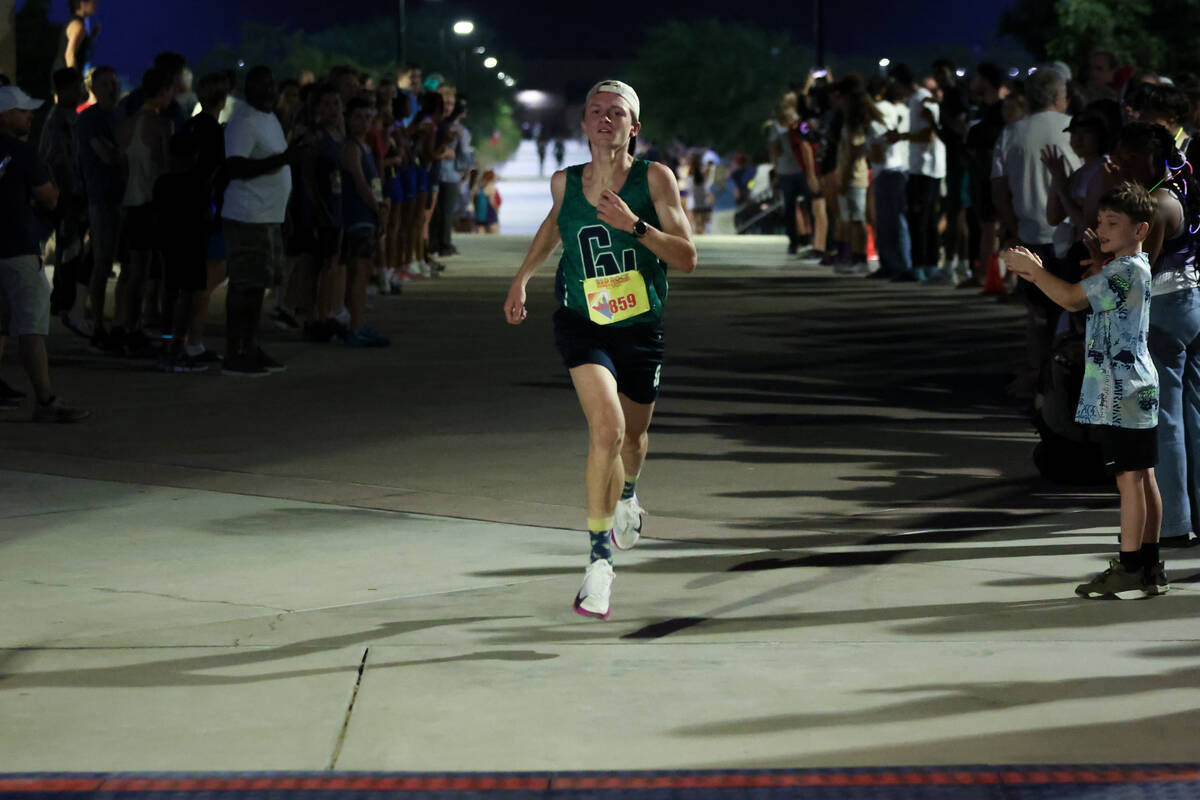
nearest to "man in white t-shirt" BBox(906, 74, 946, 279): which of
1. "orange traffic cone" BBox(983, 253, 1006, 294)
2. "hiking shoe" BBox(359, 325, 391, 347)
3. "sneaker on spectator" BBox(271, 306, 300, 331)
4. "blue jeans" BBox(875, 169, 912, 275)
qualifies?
"blue jeans" BBox(875, 169, 912, 275)

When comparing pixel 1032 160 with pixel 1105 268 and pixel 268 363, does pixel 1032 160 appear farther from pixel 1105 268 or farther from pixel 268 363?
pixel 1105 268

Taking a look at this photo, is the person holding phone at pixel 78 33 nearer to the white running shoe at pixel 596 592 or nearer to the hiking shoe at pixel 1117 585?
the white running shoe at pixel 596 592

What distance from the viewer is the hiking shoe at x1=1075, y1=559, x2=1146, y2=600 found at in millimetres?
6793

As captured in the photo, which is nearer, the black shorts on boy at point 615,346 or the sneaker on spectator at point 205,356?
the black shorts on boy at point 615,346

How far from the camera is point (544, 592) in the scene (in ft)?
22.6

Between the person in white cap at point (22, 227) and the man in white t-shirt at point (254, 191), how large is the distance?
6.46 feet

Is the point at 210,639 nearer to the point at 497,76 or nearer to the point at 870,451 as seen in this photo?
the point at 870,451

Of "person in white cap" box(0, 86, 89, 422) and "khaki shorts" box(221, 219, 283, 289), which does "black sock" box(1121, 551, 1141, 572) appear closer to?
"person in white cap" box(0, 86, 89, 422)

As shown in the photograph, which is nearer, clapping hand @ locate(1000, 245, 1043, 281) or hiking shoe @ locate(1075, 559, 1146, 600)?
clapping hand @ locate(1000, 245, 1043, 281)

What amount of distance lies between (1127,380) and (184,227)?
817 centimetres

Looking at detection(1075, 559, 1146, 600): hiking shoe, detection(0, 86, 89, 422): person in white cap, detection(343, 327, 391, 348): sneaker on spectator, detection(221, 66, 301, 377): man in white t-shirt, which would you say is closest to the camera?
detection(1075, 559, 1146, 600): hiking shoe

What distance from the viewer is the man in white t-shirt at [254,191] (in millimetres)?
12922

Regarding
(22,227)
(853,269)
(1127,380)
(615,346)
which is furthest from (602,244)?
(853,269)

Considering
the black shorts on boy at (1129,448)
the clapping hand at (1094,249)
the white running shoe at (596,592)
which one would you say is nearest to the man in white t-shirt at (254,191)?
the white running shoe at (596,592)
